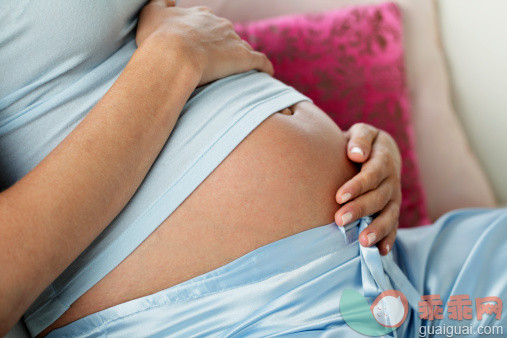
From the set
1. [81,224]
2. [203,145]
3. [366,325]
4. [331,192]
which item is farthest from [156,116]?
[366,325]

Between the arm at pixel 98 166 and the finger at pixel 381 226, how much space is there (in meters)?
0.34

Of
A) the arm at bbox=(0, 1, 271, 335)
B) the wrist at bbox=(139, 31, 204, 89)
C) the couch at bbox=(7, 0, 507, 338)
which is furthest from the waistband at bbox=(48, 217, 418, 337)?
the couch at bbox=(7, 0, 507, 338)

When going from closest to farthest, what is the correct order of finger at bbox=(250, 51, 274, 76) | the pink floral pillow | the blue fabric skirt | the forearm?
1. the forearm
2. the blue fabric skirt
3. finger at bbox=(250, 51, 274, 76)
4. the pink floral pillow

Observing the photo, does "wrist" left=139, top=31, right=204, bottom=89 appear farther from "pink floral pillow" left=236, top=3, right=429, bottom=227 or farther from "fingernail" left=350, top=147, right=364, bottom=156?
"pink floral pillow" left=236, top=3, right=429, bottom=227

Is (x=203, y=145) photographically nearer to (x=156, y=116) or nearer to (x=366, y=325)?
(x=156, y=116)

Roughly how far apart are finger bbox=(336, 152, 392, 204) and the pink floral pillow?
378 millimetres

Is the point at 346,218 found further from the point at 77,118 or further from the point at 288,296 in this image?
the point at 77,118

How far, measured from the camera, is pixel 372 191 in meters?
0.84

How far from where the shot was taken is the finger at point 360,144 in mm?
875

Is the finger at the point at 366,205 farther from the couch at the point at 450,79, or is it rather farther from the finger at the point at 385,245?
the couch at the point at 450,79

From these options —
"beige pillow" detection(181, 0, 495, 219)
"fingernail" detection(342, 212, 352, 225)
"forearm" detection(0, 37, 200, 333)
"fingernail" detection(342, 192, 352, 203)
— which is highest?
"forearm" detection(0, 37, 200, 333)

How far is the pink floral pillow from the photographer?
4.05ft

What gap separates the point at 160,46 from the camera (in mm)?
774

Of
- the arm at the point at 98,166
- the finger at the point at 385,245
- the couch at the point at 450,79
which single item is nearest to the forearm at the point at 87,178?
the arm at the point at 98,166
